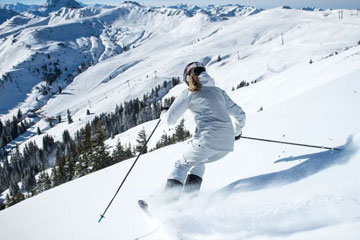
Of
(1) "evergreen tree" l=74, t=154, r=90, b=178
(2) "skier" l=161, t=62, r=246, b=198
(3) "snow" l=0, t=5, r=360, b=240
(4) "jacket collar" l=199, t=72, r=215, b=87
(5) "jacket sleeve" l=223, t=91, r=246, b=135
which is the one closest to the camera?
(3) "snow" l=0, t=5, r=360, b=240

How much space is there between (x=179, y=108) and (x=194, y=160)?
0.87 m

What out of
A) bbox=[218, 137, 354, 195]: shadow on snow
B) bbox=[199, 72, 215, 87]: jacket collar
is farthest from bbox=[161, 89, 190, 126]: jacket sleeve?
bbox=[218, 137, 354, 195]: shadow on snow

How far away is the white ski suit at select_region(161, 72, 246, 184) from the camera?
14.9ft

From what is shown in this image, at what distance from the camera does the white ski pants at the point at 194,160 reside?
4.52 m

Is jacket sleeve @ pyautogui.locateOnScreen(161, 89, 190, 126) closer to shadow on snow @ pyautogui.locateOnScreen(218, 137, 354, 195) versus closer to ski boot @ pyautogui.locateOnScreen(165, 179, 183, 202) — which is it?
ski boot @ pyautogui.locateOnScreen(165, 179, 183, 202)

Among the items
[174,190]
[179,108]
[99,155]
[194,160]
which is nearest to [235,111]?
[179,108]

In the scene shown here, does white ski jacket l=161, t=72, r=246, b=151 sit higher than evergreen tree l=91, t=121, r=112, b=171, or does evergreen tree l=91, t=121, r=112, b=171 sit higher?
white ski jacket l=161, t=72, r=246, b=151

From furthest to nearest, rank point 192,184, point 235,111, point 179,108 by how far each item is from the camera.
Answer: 1. point 235,111
2. point 179,108
3. point 192,184

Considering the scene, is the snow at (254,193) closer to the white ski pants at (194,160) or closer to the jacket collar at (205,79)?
the white ski pants at (194,160)

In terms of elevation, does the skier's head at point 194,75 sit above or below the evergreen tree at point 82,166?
above

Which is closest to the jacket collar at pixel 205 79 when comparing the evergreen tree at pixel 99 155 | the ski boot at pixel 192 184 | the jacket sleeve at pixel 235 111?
the jacket sleeve at pixel 235 111

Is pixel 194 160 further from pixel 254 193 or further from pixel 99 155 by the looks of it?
pixel 99 155

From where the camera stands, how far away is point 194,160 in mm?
4535

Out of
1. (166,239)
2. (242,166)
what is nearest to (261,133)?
(242,166)
